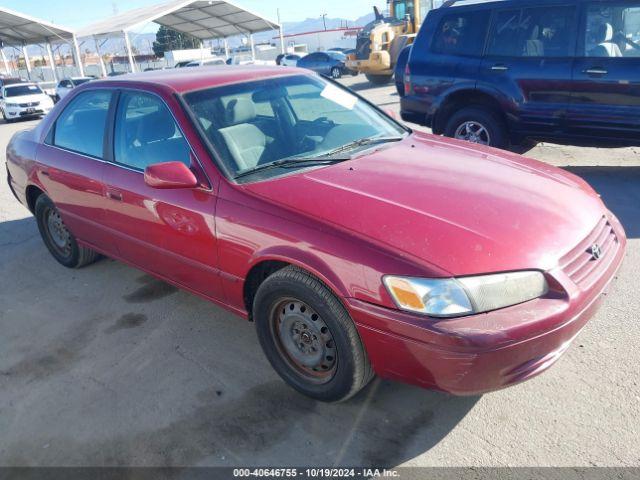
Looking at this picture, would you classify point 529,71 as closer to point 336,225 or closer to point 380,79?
point 336,225

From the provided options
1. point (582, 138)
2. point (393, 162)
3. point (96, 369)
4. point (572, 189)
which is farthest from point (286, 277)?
point (582, 138)

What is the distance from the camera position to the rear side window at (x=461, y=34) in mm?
6352

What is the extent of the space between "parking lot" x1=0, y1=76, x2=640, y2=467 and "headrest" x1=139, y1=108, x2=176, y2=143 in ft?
4.17

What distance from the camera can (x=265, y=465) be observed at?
2.39 metres

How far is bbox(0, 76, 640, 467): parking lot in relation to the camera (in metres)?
2.42

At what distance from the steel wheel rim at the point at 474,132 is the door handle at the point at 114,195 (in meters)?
4.42

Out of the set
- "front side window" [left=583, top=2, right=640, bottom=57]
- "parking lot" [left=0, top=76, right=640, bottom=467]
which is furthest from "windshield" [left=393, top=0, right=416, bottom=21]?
"parking lot" [left=0, top=76, right=640, bottom=467]

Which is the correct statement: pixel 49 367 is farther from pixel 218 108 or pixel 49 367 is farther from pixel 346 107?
pixel 346 107

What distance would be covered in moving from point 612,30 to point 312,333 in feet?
16.9

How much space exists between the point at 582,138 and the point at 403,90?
244cm

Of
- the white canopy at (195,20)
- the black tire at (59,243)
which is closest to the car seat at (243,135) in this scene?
the black tire at (59,243)

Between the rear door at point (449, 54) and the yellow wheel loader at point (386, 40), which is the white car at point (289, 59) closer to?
the yellow wheel loader at point (386, 40)

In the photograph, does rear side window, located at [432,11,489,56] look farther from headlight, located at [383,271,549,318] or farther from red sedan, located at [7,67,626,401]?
headlight, located at [383,271,549,318]

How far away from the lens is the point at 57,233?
187 inches
